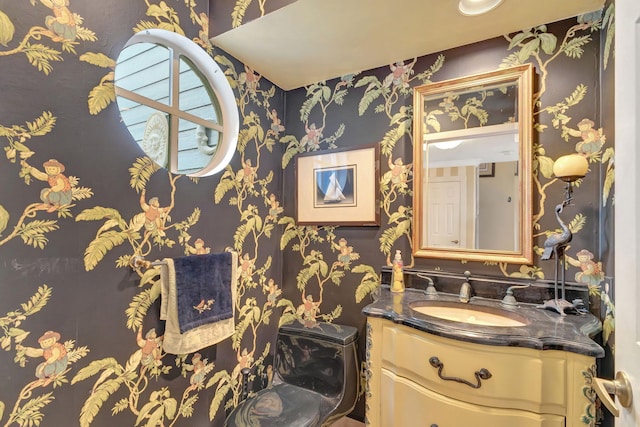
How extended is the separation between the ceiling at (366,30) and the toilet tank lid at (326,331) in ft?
5.08

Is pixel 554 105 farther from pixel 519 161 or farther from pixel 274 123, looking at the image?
pixel 274 123

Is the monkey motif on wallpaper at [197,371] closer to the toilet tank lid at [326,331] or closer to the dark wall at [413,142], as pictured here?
the toilet tank lid at [326,331]

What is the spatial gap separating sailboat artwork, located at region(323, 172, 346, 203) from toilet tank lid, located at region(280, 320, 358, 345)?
768 mm

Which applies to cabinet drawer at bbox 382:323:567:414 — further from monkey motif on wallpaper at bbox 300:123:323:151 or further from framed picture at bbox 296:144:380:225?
monkey motif on wallpaper at bbox 300:123:323:151

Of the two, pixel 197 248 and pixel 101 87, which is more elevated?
pixel 101 87

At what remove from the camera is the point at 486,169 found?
136cm

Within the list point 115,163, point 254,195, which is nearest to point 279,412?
point 254,195

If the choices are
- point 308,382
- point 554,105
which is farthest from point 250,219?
point 554,105

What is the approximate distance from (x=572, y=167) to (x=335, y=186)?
112 centimetres

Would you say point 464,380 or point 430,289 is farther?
point 430,289

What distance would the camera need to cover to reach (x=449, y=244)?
4.70 ft

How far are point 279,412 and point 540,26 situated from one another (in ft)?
7.18

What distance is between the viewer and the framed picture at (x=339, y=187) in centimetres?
164

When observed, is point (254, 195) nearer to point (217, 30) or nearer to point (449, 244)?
point (217, 30)
